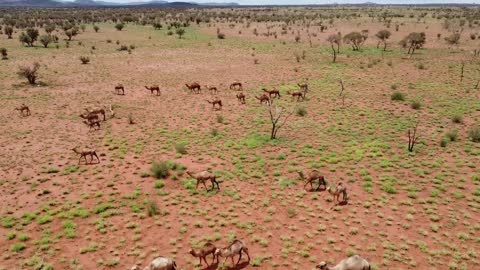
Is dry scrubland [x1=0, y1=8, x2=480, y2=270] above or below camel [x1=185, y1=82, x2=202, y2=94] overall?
below

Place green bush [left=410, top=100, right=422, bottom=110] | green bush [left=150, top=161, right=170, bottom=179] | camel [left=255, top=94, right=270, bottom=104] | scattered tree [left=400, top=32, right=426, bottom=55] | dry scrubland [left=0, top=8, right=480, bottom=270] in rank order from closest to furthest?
dry scrubland [left=0, top=8, right=480, bottom=270] < green bush [left=150, top=161, right=170, bottom=179] < green bush [left=410, top=100, right=422, bottom=110] < camel [left=255, top=94, right=270, bottom=104] < scattered tree [left=400, top=32, right=426, bottom=55]

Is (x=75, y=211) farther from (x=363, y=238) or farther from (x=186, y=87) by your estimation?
(x=186, y=87)

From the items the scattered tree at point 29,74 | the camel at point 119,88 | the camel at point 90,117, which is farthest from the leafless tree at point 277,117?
the scattered tree at point 29,74

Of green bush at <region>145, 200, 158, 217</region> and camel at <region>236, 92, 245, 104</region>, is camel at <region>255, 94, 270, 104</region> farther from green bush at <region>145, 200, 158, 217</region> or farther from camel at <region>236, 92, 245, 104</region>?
green bush at <region>145, 200, 158, 217</region>

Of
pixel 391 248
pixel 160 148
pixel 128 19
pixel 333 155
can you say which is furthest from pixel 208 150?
pixel 128 19

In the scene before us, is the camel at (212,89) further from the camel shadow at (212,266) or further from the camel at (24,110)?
the camel shadow at (212,266)

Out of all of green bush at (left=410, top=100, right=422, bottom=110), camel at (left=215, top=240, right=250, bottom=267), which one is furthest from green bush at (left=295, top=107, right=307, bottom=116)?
camel at (left=215, top=240, right=250, bottom=267)

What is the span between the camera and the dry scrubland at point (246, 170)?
12406mm

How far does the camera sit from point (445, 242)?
12477 mm

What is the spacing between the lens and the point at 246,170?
17938 mm

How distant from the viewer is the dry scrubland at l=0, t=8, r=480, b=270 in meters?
12.4

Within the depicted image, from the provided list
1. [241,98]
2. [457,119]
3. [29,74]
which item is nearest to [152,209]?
[241,98]

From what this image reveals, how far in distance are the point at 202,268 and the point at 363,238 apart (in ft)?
18.4

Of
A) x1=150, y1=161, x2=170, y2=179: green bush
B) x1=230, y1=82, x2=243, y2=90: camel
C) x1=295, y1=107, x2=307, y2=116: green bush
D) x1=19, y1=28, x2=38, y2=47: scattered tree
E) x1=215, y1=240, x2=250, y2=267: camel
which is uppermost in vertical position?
x1=19, y1=28, x2=38, y2=47: scattered tree
